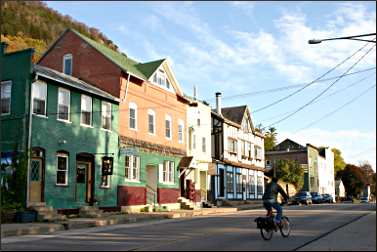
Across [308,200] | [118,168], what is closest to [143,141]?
[118,168]

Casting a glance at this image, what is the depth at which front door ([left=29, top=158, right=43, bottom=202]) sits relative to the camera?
22609 mm

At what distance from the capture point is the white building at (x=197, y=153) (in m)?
36.9

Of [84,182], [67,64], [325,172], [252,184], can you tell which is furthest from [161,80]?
[325,172]

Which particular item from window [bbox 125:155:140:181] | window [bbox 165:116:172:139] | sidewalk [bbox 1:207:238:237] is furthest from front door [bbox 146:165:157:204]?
sidewalk [bbox 1:207:238:237]

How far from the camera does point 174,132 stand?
35.1 m

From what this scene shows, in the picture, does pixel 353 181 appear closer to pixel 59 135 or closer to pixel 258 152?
pixel 258 152

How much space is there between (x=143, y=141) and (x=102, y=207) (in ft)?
18.1

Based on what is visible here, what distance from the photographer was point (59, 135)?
24.2m

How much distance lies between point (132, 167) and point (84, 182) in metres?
4.41

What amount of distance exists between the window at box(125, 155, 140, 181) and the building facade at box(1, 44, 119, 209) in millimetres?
1455

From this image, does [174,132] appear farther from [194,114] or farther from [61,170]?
[61,170]

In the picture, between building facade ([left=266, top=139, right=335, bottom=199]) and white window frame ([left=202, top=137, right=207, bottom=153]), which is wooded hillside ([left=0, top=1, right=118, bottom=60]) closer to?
white window frame ([left=202, top=137, right=207, bottom=153])

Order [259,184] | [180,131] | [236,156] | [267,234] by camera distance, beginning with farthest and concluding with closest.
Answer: [259,184] < [236,156] < [180,131] < [267,234]

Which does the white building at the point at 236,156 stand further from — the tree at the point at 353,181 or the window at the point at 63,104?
the tree at the point at 353,181
